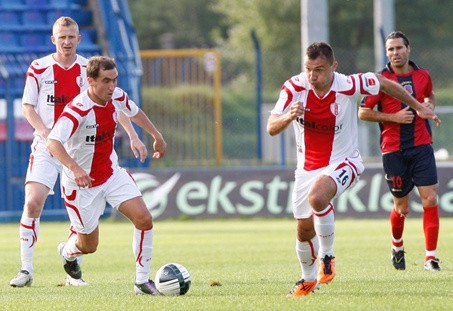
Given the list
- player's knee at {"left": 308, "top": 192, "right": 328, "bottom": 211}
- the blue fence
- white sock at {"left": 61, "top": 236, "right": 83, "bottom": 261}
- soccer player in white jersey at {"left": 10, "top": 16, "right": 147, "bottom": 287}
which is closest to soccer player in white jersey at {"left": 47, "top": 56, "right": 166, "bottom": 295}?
white sock at {"left": 61, "top": 236, "right": 83, "bottom": 261}

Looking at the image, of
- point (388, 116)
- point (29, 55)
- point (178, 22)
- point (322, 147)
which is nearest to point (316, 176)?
point (322, 147)

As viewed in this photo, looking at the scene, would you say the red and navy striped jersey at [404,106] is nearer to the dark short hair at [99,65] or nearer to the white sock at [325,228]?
the white sock at [325,228]

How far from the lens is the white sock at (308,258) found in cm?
956

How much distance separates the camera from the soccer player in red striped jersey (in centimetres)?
1177

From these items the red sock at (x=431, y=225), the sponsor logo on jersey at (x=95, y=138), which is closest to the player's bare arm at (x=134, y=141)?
the sponsor logo on jersey at (x=95, y=138)

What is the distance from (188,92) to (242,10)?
2117cm

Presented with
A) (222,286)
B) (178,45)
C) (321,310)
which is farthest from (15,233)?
→ (178,45)

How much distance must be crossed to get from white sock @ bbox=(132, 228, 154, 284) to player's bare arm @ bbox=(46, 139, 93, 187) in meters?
0.63

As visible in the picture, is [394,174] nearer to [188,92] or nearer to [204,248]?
[204,248]

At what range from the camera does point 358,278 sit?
10.7 metres

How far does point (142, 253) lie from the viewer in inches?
384

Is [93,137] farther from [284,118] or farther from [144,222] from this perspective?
[284,118]

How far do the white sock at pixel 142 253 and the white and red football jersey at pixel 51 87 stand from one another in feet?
6.47

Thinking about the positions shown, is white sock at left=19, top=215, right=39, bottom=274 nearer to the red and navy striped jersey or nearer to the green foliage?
the red and navy striped jersey
